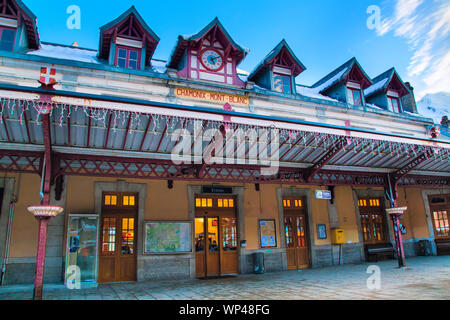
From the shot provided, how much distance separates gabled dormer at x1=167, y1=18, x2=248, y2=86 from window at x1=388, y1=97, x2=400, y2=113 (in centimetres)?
783

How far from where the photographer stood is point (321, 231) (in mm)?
12109

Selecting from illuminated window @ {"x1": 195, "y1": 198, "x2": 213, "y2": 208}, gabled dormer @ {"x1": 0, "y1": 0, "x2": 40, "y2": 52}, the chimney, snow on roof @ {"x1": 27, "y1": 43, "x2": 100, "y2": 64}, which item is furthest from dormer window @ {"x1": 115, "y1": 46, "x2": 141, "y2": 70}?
the chimney

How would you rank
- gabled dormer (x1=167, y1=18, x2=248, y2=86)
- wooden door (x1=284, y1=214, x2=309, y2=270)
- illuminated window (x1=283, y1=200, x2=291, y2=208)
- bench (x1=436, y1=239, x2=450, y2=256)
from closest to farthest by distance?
gabled dormer (x1=167, y1=18, x2=248, y2=86)
wooden door (x1=284, y1=214, x2=309, y2=270)
illuminated window (x1=283, y1=200, x2=291, y2=208)
bench (x1=436, y1=239, x2=450, y2=256)

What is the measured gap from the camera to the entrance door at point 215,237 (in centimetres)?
1040

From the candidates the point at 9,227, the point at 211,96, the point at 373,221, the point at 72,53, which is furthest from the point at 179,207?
the point at 373,221

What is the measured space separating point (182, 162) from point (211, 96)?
227cm

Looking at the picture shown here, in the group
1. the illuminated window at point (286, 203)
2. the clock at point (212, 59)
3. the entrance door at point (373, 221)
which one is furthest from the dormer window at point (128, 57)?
the entrance door at point (373, 221)

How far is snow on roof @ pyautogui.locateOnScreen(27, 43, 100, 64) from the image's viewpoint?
8944 millimetres

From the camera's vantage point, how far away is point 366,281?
310 inches

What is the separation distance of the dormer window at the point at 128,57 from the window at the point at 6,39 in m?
2.64

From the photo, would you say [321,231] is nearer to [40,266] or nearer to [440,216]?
[440,216]

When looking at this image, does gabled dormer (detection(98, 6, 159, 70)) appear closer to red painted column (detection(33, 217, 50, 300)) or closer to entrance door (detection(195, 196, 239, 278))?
red painted column (detection(33, 217, 50, 300))
